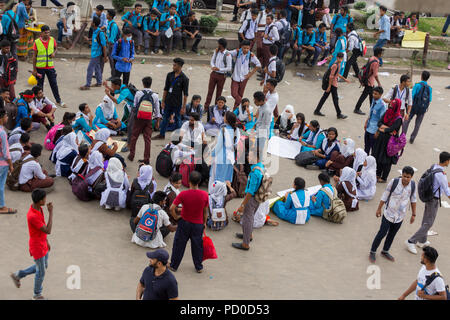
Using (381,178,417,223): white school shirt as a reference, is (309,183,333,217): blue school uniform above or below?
below

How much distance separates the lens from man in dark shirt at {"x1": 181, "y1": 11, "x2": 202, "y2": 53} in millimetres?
14844

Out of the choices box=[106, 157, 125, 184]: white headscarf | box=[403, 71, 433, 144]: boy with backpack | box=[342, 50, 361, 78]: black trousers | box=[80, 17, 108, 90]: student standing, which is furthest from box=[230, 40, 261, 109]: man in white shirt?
box=[106, 157, 125, 184]: white headscarf

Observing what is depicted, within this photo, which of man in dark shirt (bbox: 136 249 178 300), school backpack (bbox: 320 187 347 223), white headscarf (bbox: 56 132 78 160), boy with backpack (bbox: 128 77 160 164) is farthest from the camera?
boy with backpack (bbox: 128 77 160 164)

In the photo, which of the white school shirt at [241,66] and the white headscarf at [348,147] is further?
the white school shirt at [241,66]

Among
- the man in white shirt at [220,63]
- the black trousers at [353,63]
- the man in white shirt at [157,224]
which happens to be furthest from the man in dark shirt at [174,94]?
the black trousers at [353,63]

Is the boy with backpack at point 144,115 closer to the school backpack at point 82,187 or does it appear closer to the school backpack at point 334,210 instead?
the school backpack at point 82,187

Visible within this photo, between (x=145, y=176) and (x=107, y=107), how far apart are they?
9.41 feet

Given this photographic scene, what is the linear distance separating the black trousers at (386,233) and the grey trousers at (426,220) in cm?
60

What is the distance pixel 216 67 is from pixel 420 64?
27.6 ft

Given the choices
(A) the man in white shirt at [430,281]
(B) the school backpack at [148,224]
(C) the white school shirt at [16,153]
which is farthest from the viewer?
(C) the white school shirt at [16,153]

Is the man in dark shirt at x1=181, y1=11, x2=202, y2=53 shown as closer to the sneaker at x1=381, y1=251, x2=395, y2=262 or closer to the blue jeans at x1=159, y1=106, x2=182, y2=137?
the blue jeans at x1=159, y1=106, x2=182, y2=137

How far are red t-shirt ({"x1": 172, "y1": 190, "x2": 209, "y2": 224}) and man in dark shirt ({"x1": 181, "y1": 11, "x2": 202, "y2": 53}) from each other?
9.50 m

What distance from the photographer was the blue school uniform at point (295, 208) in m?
7.83

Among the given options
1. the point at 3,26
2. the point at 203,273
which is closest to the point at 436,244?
the point at 203,273
